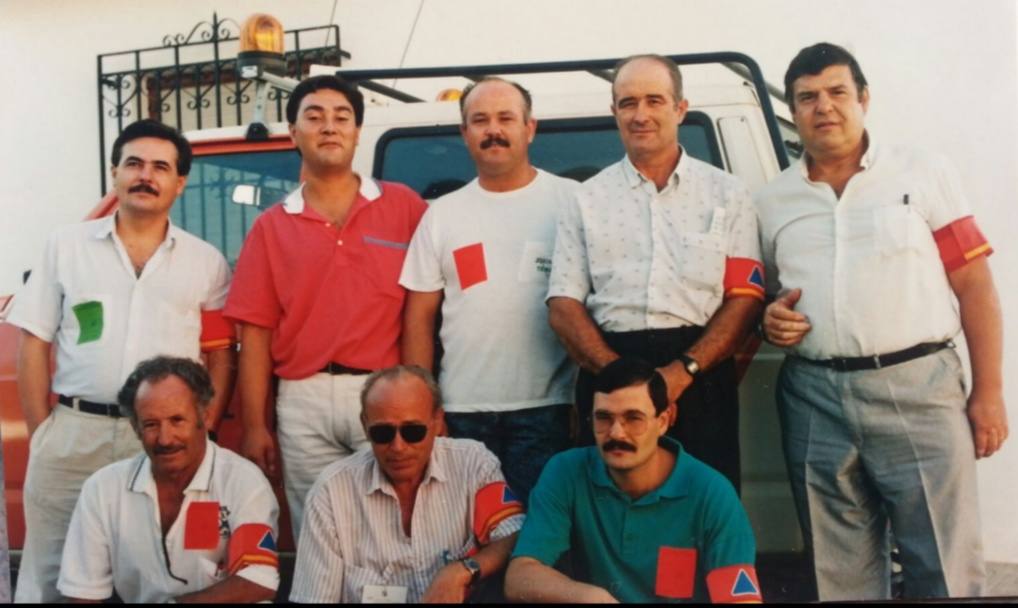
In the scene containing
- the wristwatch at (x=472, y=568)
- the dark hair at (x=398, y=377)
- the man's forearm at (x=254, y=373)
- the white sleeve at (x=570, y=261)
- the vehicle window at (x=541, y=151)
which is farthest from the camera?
the vehicle window at (x=541, y=151)

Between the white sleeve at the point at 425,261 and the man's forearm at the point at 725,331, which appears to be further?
the white sleeve at the point at 425,261

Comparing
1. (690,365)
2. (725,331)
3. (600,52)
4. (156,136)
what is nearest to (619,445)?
(690,365)

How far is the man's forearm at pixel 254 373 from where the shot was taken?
307cm

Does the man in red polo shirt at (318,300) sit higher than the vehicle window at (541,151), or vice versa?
the vehicle window at (541,151)

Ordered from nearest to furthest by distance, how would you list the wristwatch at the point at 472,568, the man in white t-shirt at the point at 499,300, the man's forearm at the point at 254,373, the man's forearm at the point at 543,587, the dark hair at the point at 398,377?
the man's forearm at the point at 543,587 → the wristwatch at the point at 472,568 → the dark hair at the point at 398,377 → the man in white t-shirt at the point at 499,300 → the man's forearm at the point at 254,373

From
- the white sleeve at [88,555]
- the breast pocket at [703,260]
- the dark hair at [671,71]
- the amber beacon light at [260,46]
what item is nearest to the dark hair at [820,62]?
the dark hair at [671,71]

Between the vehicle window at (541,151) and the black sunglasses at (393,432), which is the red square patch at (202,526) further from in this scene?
the vehicle window at (541,151)

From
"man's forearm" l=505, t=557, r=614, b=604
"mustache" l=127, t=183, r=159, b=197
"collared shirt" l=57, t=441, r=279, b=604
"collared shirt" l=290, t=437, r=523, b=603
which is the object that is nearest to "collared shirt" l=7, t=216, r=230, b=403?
"mustache" l=127, t=183, r=159, b=197

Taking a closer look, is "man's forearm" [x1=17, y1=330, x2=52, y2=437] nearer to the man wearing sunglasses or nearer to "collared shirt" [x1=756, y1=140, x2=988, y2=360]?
the man wearing sunglasses

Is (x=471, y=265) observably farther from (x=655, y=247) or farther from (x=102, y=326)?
(x=102, y=326)

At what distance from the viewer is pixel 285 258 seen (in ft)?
10.1

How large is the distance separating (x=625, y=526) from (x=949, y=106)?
1.49m

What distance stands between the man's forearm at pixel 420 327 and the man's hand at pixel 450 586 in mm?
614

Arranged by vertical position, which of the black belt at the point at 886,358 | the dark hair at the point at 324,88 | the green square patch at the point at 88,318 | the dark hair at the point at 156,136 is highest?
the dark hair at the point at 324,88
